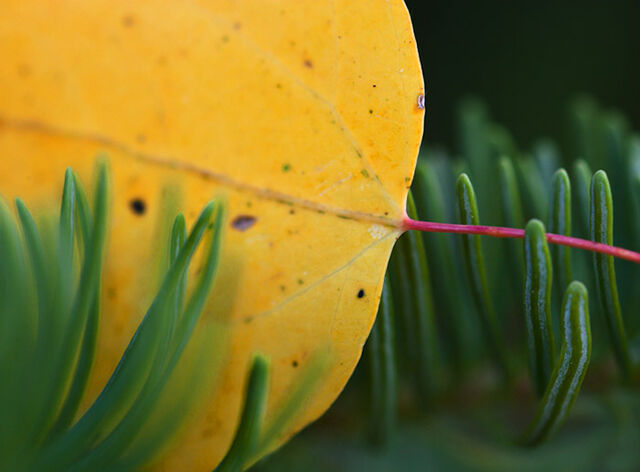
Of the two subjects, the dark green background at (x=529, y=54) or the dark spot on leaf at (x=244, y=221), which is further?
the dark green background at (x=529, y=54)

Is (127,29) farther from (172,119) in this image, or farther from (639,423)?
(639,423)

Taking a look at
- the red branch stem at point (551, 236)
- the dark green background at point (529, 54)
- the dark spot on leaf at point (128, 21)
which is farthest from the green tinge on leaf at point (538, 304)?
the dark green background at point (529, 54)

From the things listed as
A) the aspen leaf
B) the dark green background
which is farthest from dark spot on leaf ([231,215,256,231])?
the dark green background

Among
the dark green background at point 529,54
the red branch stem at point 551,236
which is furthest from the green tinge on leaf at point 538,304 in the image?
the dark green background at point 529,54

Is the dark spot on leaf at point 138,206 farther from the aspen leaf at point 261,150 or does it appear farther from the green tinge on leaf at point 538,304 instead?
the green tinge on leaf at point 538,304

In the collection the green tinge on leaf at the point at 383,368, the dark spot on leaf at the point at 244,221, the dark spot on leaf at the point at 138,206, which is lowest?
the green tinge on leaf at the point at 383,368

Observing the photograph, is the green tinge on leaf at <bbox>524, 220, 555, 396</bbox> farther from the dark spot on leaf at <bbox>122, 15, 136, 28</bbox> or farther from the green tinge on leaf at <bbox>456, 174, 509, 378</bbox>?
the dark spot on leaf at <bbox>122, 15, 136, 28</bbox>

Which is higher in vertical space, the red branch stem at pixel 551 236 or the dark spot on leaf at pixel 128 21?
the dark spot on leaf at pixel 128 21
